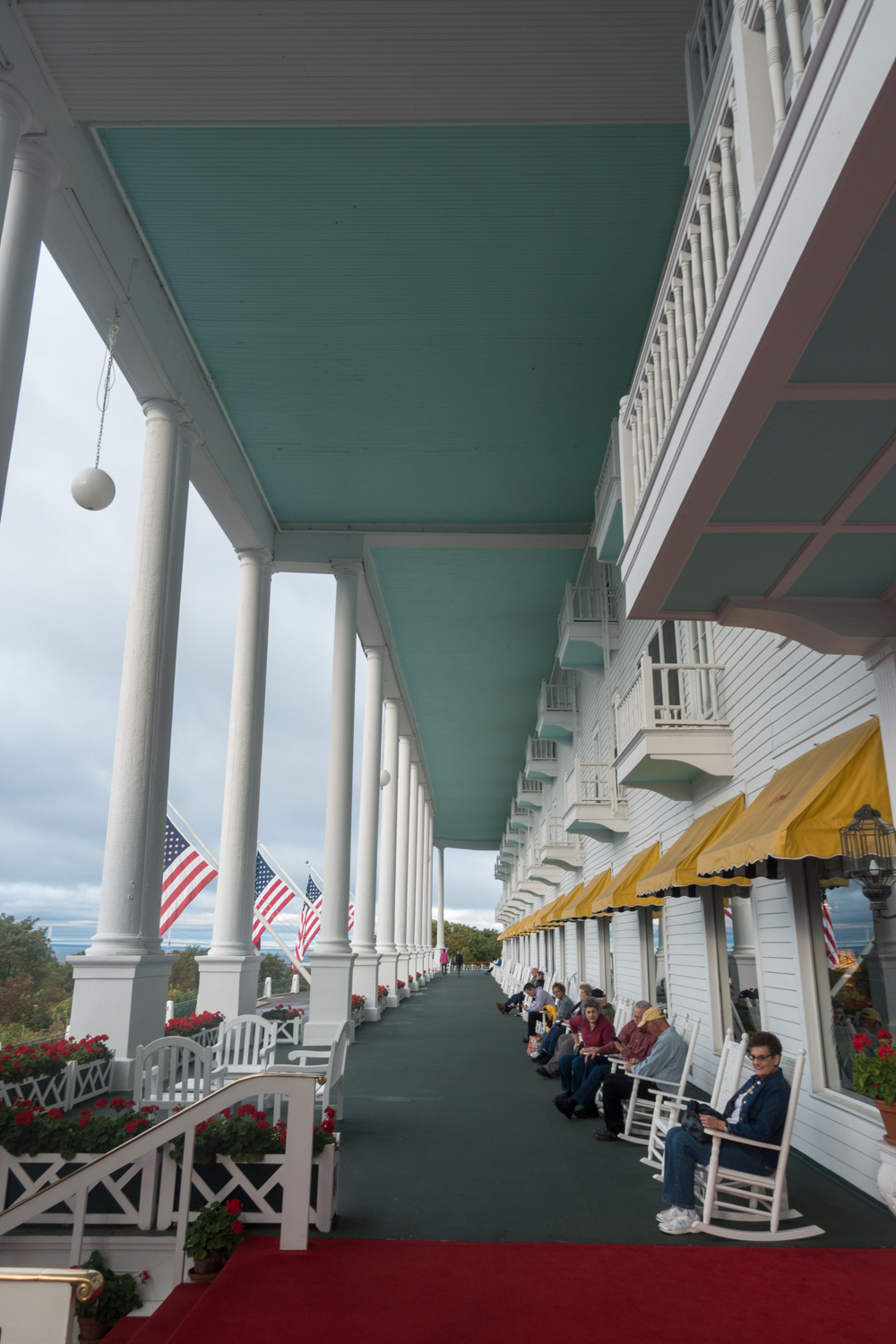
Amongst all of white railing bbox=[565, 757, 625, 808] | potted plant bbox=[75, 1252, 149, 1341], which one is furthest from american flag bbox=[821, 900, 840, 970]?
white railing bbox=[565, 757, 625, 808]

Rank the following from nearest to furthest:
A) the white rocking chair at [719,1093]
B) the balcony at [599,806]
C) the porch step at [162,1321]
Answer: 1. the porch step at [162,1321]
2. the white rocking chair at [719,1093]
3. the balcony at [599,806]

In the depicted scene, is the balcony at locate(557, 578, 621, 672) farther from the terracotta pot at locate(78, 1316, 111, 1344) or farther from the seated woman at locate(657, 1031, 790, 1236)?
the terracotta pot at locate(78, 1316, 111, 1344)

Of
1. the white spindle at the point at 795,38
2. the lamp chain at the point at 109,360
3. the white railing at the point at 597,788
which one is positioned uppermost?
the lamp chain at the point at 109,360

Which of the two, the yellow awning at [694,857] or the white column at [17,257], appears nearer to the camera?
the white column at [17,257]

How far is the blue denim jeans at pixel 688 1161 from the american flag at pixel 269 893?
14.1m

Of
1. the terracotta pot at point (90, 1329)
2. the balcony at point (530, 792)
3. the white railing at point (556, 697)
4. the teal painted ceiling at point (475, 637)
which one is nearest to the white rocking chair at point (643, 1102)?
the terracotta pot at point (90, 1329)

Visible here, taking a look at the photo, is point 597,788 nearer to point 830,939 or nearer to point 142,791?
point 142,791

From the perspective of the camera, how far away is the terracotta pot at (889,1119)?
17.1ft

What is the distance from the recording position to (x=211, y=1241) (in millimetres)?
4758

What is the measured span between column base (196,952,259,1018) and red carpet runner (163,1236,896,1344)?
25.7ft

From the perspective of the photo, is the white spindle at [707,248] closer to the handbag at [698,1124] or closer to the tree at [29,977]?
the handbag at [698,1124]

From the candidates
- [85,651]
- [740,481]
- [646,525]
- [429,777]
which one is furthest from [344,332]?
[85,651]

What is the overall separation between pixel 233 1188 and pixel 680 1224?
8.65ft

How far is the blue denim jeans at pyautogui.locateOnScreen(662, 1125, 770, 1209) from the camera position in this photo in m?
5.41
